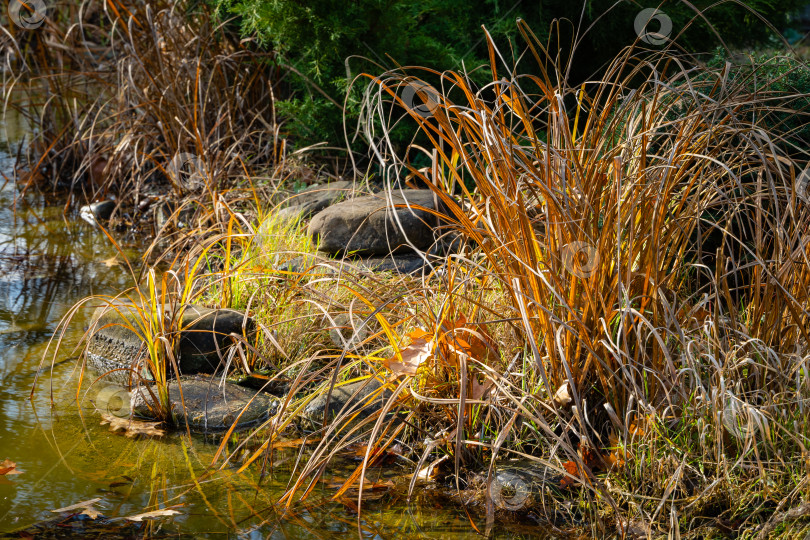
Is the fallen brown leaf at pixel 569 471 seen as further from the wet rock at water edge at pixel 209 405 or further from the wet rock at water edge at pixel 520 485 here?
the wet rock at water edge at pixel 209 405

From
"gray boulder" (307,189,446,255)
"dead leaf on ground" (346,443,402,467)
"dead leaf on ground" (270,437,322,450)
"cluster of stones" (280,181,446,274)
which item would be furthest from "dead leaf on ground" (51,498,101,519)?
"gray boulder" (307,189,446,255)

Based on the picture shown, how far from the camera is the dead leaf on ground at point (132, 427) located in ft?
9.45

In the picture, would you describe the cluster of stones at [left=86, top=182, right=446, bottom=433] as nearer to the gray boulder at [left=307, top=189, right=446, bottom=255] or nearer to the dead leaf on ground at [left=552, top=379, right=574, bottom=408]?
the gray boulder at [left=307, top=189, right=446, bottom=255]

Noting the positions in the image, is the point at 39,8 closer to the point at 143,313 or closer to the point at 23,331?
the point at 23,331

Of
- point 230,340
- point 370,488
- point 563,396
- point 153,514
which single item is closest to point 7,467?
point 153,514

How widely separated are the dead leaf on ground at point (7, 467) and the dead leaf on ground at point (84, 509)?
1.12 feet

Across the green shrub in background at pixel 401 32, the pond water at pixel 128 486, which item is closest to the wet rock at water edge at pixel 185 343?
the pond water at pixel 128 486

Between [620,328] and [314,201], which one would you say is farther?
[314,201]

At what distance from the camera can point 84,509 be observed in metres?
2.31

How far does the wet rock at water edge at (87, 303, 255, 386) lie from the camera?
3.36 meters

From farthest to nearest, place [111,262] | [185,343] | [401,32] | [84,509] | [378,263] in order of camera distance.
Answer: [401,32]
[111,262]
[378,263]
[185,343]
[84,509]

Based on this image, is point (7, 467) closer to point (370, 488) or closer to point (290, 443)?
point (290, 443)

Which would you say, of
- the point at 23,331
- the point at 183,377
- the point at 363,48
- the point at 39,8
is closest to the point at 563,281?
the point at 183,377

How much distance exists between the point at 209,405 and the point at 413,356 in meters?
0.97
